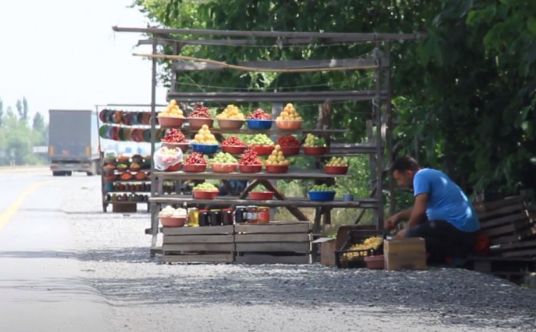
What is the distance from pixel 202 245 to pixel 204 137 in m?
2.04

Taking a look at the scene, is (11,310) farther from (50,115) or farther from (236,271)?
(50,115)

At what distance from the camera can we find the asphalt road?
1301 cm

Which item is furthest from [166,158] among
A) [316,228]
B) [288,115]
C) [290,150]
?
[316,228]

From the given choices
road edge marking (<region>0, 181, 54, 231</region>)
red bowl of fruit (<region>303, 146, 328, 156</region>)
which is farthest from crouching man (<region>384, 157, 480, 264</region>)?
road edge marking (<region>0, 181, 54, 231</region>)

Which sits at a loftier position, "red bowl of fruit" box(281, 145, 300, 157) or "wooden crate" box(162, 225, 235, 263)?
"red bowl of fruit" box(281, 145, 300, 157)

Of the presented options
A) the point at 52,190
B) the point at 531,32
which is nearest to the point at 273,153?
the point at 531,32

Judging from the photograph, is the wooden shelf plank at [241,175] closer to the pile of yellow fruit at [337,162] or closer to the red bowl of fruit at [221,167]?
the red bowl of fruit at [221,167]

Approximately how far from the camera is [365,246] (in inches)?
792

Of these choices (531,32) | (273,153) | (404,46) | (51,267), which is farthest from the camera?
(404,46)

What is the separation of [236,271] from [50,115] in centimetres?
6785

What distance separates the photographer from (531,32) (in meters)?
14.9

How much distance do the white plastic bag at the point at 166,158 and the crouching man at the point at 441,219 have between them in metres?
3.84

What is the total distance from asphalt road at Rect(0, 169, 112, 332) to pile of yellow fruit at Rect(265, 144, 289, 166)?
126 inches

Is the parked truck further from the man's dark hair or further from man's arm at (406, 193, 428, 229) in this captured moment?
man's arm at (406, 193, 428, 229)
